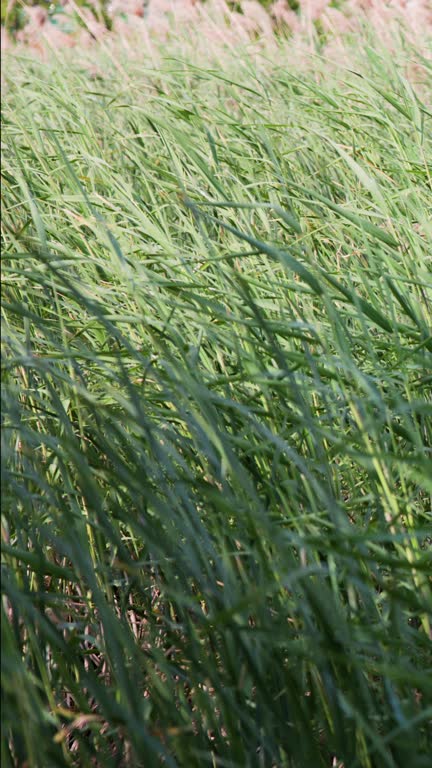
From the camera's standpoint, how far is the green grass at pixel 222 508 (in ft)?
3.03

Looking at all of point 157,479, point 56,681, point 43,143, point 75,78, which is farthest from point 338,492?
point 75,78

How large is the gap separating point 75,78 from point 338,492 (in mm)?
2290

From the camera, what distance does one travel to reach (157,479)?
109 cm

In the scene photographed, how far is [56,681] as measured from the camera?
120 cm

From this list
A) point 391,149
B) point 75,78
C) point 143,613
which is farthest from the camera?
point 75,78

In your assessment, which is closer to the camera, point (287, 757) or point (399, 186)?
point (287, 757)

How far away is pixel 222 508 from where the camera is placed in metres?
0.96

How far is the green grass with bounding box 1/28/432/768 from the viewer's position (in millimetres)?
925

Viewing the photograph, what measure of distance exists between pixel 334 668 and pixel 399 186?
1.29m

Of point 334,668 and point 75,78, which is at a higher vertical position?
point 75,78

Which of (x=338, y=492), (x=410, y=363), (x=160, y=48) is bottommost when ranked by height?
(x=338, y=492)

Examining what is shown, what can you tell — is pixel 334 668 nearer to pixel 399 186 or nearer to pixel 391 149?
pixel 399 186

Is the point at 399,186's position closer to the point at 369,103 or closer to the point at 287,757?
the point at 369,103

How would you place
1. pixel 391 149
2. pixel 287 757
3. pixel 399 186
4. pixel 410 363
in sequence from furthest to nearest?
1. pixel 391 149
2. pixel 399 186
3. pixel 410 363
4. pixel 287 757
